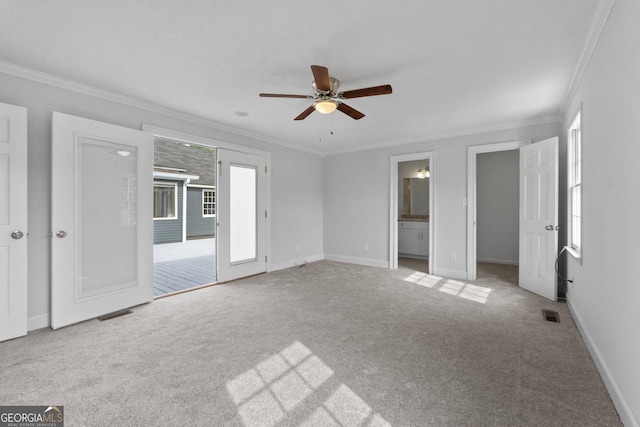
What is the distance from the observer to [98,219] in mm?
3049

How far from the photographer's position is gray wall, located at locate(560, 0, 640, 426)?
1.47 m

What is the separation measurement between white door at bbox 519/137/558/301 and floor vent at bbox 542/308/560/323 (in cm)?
55

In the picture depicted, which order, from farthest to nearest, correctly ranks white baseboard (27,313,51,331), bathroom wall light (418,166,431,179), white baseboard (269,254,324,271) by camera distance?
1. bathroom wall light (418,166,431,179)
2. white baseboard (269,254,324,271)
3. white baseboard (27,313,51,331)

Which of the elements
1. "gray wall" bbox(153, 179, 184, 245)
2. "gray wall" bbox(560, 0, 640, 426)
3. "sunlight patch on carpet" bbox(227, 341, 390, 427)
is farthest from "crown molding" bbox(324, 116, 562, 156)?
"gray wall" bbox(153, 179, 184, 245)

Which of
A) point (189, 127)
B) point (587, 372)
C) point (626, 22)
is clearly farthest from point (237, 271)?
point (626, 22)

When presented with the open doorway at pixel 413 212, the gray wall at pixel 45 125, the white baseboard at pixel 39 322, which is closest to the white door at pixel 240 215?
the gray wall at pixel 45 125

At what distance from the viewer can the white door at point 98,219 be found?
277 cm

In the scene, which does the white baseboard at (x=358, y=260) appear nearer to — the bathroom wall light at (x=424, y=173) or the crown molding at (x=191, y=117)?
the crown molding at (x=191, y=117)

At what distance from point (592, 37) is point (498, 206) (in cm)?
449

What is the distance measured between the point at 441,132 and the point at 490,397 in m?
3.98

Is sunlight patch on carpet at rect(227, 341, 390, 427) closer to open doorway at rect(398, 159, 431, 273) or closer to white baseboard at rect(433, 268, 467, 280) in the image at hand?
white baseboard at rect(433, 268, 467, 280)

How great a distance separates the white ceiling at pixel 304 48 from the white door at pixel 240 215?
1.16 metres

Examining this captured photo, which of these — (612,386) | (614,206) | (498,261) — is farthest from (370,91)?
(498,261)

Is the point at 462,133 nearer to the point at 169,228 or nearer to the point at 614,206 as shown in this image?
the point at 614,206
